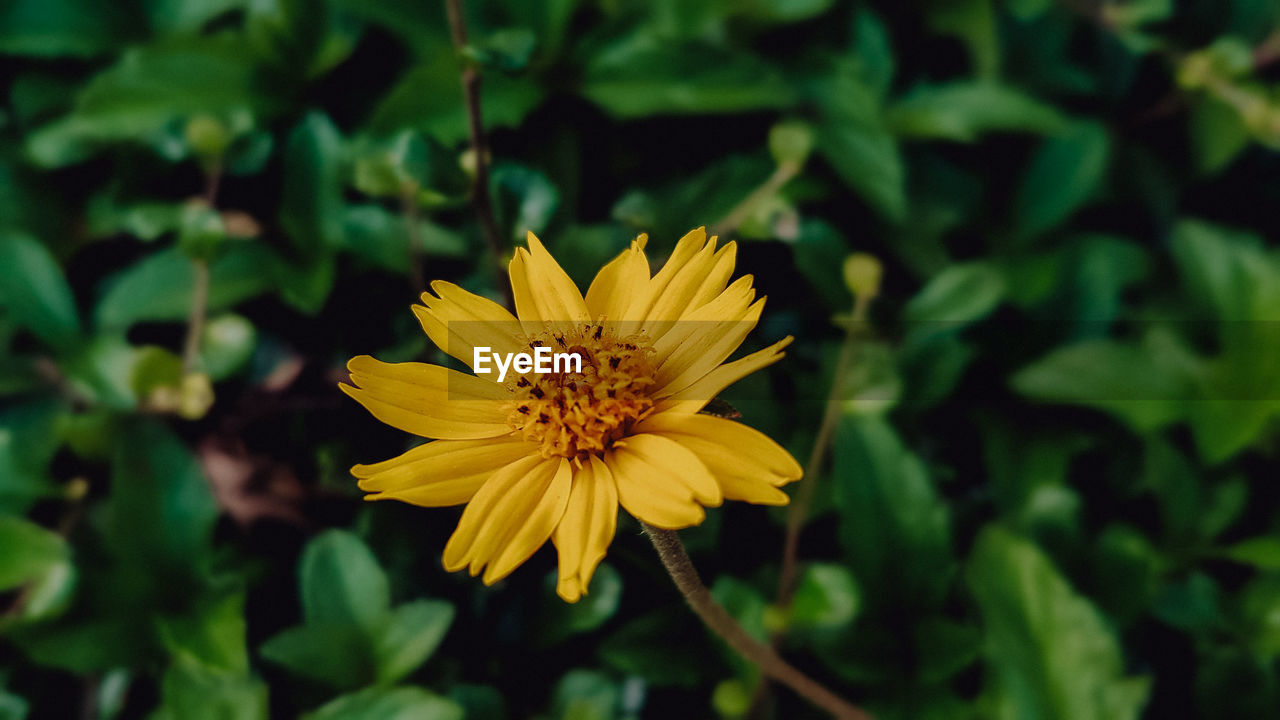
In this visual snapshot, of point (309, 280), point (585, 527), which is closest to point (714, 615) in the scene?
point (585, 527)

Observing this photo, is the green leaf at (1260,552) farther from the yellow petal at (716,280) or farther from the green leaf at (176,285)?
the green leaf at (176,285)

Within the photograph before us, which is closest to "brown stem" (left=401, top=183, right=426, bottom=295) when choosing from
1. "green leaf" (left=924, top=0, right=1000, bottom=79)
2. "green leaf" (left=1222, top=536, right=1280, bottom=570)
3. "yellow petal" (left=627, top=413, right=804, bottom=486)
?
"yellow petal" (left=627, top=413, right=804, bottom=486)

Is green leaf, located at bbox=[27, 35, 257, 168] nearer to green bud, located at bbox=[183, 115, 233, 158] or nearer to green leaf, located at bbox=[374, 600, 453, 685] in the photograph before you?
green bud, located at bbox=[183, 115, 233, 158]

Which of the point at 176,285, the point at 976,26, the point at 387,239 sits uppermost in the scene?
→ the point at 976,26

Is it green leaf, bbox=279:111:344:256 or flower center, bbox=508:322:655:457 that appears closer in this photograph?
flower center, bbox=508:322:655:457

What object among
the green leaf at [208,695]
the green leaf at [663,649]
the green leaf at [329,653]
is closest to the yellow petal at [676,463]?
the green leaf at [663,649]

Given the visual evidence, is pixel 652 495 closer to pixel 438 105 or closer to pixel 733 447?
pixel 733 447
